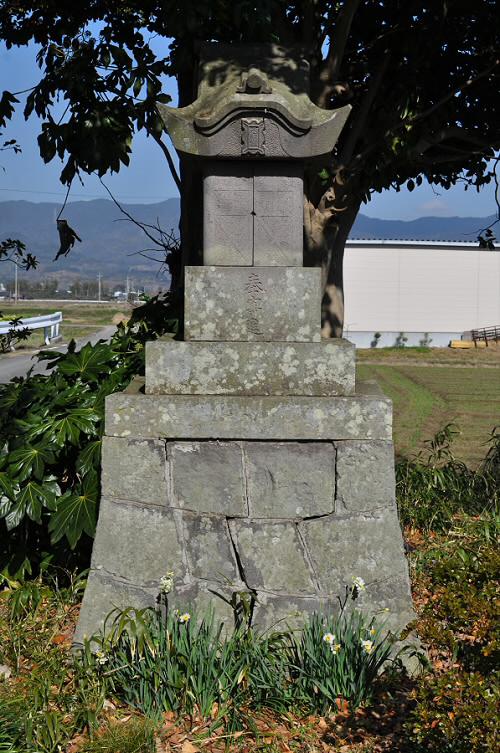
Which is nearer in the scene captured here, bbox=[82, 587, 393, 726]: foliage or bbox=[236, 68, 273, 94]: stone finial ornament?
bbox=[82, 587, 393, 726]: foliage

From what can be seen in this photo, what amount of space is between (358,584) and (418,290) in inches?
1508

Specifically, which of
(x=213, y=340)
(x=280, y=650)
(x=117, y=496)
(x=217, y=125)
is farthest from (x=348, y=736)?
(x=217, y=125)

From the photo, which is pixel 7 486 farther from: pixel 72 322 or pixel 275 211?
pixel 72 322

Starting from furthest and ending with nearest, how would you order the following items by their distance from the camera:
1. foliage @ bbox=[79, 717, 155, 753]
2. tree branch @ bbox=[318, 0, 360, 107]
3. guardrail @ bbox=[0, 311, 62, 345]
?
guardrail @ bbox=[0, 311, 62, 345] → tree branch @ bbox=[318, 0, 360, 107] → foliage @ bbox=[79, 717, 155, 753]

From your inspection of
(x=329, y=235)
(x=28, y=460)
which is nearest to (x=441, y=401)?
(x=329, y=235)

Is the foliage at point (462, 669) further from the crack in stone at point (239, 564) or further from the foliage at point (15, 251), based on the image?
the foliage at point (15, 251)

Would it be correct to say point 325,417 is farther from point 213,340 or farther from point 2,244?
point 2,244

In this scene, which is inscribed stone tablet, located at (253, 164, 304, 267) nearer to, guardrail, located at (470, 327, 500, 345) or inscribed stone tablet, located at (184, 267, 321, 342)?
inscribed stone tablet, located at (184, 267, 321, 342)

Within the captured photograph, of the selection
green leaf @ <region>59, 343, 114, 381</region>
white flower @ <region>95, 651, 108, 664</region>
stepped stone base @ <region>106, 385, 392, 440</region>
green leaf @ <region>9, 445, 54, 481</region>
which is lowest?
white flower @ <region>95, 651, 108, 664</region>

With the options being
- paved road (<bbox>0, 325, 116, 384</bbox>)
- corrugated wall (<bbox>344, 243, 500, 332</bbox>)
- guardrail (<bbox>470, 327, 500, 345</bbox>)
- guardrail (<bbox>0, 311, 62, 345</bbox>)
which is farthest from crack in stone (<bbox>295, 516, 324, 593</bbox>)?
guardrail (<bbox>470, 327, 500, 345</bbox>)

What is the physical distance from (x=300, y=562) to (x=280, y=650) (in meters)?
0.44

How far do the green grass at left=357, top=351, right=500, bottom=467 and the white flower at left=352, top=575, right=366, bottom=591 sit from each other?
657 cm

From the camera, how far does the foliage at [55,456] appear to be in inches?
Answer: 180

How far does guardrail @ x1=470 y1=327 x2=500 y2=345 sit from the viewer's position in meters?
39.8
